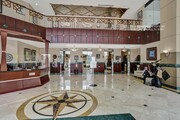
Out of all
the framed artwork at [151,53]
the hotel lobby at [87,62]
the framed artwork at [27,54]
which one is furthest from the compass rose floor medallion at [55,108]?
the framed artwork at [151,53]

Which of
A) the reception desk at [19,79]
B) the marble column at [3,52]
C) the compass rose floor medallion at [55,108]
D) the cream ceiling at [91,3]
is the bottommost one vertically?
the compass rose floor medallion at [55,108]

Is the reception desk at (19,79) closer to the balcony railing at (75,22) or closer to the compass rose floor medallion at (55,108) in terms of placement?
the compass rose floor medallion at (55,108)

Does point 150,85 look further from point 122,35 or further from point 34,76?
point 34,76

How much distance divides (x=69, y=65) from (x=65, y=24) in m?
4.20

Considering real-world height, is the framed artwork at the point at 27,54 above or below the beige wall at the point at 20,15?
below

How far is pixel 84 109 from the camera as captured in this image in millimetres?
3371

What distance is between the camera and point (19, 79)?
554 centimetres

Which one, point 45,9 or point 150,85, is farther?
point 45,9

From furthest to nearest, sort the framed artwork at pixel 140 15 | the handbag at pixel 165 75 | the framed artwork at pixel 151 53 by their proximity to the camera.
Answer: the framed artwork at pixel 140 15 → the framed artwork at pixel 151 53 → the handbag at pixel 165 75

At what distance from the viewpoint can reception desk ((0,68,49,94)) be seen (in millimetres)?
5033

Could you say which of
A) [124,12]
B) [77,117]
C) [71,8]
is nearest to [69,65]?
[71,8]

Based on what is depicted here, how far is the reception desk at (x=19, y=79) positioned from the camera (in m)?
5.03

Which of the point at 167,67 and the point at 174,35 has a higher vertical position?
the point at 174,35

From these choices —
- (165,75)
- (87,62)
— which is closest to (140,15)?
(165,75)
